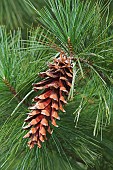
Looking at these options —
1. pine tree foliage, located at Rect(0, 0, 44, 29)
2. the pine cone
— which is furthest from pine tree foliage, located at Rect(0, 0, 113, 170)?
pine tree foliage, located at Rect(0, 0, 44, 29)

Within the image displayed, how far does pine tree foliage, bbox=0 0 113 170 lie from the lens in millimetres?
802

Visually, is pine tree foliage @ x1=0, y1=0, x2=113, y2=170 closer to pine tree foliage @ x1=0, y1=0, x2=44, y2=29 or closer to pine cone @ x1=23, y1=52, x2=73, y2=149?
pine cone @ x1=23, y1=52, x2=73, y2=149

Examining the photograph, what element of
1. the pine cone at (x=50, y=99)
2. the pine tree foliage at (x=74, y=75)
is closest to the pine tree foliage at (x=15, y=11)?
the pine tree foliage at (x=74, y=75)

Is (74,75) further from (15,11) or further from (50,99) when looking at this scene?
(15,11)

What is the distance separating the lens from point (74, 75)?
2.42ft

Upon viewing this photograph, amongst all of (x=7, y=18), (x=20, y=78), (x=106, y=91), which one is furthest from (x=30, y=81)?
(x=7, y=18)

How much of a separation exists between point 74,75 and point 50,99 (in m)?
0.07

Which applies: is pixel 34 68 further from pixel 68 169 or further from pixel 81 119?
pixel 68 169

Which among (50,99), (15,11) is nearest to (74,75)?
(50,99)

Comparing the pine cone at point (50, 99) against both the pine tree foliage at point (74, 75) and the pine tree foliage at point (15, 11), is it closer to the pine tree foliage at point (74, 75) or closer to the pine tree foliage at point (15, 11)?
the pine tree foliage at point (74, 75)

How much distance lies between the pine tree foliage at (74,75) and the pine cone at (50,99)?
0.02m

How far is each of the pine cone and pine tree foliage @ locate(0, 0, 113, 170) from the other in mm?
19

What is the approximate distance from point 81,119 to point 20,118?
0.16 meters

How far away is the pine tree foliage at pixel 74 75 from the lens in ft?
2.63
